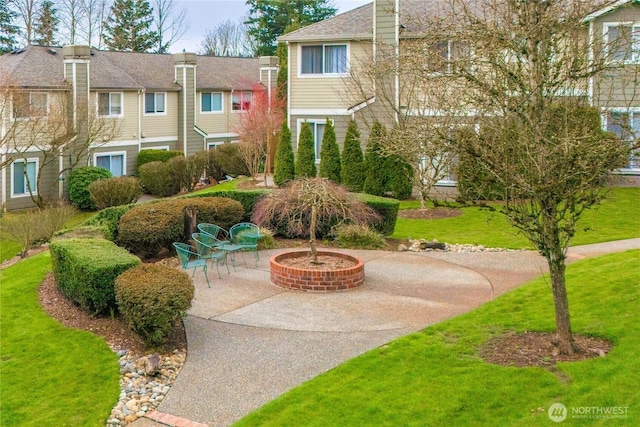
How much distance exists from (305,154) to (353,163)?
2410 millimetres

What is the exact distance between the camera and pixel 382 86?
23516 millimetres

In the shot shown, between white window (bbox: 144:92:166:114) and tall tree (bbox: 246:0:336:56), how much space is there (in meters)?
20.7

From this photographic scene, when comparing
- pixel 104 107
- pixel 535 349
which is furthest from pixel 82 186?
pixel 535 349

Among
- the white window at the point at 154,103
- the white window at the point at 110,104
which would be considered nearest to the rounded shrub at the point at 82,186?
the white window at the point at 110,104

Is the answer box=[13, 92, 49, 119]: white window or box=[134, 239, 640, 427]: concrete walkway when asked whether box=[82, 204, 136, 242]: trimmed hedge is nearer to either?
box=[134, 239, 640, 427]: concrete walkway

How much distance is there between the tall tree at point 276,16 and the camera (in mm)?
56500

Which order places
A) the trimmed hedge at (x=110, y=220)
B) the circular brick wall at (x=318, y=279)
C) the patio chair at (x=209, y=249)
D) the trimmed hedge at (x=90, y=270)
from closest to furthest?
the trimmed hedge at (x=90, y=270)
the circular brick wall at (x=318, y=279)
the patio chair at (x=209, y=249)
the trimmed hedge at (x=110, y=220)

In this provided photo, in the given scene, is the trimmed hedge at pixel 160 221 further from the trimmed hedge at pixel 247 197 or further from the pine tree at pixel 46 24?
the pine tree at pixel 46 24

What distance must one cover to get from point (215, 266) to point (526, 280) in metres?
6.77

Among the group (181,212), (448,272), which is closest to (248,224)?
(181,212)

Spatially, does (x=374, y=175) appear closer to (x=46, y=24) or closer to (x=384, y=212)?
(x=384, y=212)

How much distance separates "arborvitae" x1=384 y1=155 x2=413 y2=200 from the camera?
24297 mm

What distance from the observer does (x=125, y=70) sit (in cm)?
3712

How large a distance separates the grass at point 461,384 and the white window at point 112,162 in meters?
26.0
